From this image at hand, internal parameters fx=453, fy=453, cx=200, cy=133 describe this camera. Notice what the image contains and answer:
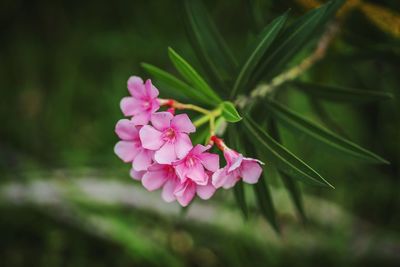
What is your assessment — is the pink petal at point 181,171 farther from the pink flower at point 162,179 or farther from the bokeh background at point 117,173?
the bokeh background at point 117,173

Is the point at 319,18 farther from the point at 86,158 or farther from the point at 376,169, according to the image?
the point at 86,158

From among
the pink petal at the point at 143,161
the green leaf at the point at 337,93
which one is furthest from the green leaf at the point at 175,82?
the green leaf at the point at 337,93

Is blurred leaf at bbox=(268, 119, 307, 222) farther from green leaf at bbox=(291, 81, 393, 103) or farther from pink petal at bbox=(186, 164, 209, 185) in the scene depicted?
pink petal at bbox=(186, 164, 209, 185)

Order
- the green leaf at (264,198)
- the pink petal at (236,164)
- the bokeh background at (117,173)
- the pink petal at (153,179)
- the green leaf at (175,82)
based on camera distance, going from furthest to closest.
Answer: the bokeh background at (117,173) → the green leaf at (264,198) → the green leaf at (175,82) → the pink petal at (153,179) → the pink petal at (236,164)

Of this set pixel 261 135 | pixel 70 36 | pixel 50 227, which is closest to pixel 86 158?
pixel 50 227

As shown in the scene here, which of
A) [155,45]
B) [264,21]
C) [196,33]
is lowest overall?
[196,33]

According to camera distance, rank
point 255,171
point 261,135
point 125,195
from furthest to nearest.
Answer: point 125,195 → point 261,135 → point 255,171

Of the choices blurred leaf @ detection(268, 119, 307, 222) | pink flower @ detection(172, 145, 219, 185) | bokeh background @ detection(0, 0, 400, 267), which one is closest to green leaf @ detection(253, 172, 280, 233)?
blurred leaf @ detection(268, 119, 307, 222)
